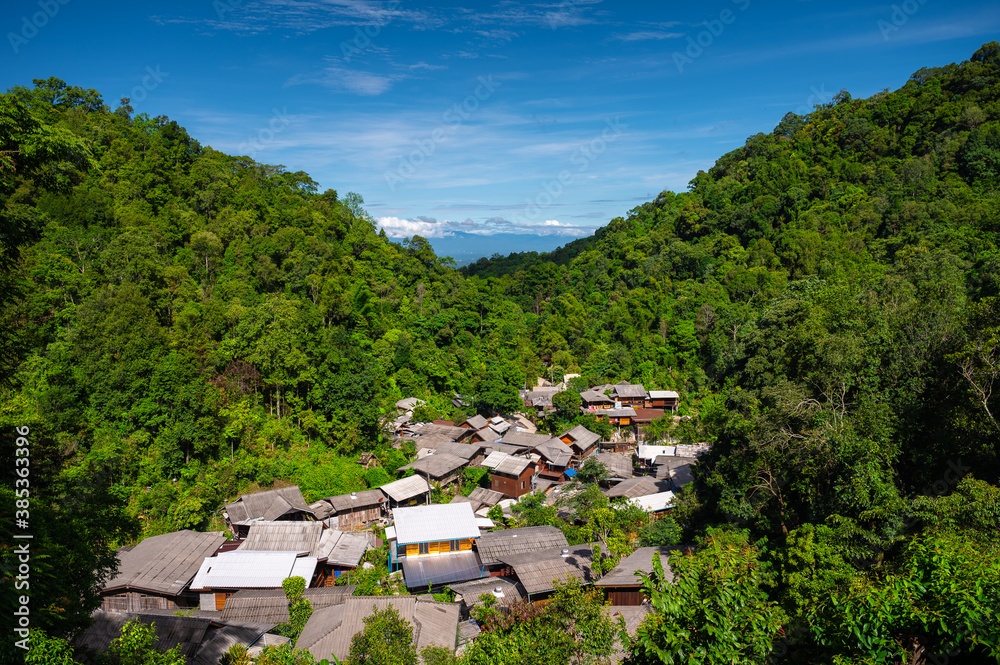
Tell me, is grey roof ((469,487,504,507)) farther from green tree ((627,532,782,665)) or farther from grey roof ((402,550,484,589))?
green tree ((627,532,782,665))

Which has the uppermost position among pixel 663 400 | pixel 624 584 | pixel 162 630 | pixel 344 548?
pixel 663 400

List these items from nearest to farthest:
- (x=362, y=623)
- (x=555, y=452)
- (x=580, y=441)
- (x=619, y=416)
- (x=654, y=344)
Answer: (x=362, y=623) → (x=555, y=452) → (x=580, y=441) → (x=619, y=416) → (x=654, y=344)

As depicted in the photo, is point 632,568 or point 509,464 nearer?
point 632,568

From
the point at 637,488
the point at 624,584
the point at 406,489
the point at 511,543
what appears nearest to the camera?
the point at 624,584

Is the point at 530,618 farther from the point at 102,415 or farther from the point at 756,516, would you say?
the point at 102,415

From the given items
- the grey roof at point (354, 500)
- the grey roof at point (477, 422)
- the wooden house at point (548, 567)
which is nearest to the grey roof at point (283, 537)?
the grey roof at point (354, 500)

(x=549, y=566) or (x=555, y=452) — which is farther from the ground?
(x=555, y=452)

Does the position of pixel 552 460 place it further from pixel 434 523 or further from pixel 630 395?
pixel 630 395

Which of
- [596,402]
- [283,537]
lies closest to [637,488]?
[596,402]
